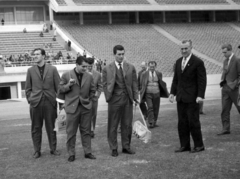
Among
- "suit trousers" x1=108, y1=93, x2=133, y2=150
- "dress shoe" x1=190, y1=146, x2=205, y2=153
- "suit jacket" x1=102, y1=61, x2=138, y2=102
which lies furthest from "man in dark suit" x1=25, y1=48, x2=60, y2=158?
"dress shoe" x1=190, y1=146, x2=205, y2=153

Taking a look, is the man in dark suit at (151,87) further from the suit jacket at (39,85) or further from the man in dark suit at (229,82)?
the suit jacket at (39,85)

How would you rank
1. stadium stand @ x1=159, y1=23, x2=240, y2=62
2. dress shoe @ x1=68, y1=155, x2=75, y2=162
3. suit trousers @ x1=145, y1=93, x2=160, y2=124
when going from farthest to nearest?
1. stadium stand @ x1=159, y1=23, x2=240, y2=62
2. suit trousers @ x1=145, y1=93, x2=160, y2=124
3. dress shoe @ x1=68, y1=155, x2=75, y2=162

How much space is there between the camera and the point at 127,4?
145 ft

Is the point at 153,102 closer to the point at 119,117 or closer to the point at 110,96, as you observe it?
the point at 119,117

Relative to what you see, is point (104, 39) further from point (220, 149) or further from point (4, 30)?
point (220, 149)

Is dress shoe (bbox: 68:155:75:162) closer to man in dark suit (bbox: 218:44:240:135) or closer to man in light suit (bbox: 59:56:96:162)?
man in light suit (bbox: 59:56:96:162)

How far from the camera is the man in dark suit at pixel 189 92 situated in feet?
23.7

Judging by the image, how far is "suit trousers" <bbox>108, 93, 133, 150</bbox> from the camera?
753 cm

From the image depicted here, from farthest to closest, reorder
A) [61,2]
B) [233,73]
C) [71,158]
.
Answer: [61,2] → [233,73] → [71,158]

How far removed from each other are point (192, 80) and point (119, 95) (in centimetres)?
134

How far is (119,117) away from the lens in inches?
301

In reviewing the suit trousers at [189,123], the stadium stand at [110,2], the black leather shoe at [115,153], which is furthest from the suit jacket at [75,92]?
the stadium stand at [110,2]

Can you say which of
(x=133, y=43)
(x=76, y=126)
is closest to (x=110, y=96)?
(x=76, y=126)

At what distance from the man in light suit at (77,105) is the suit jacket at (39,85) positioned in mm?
391
